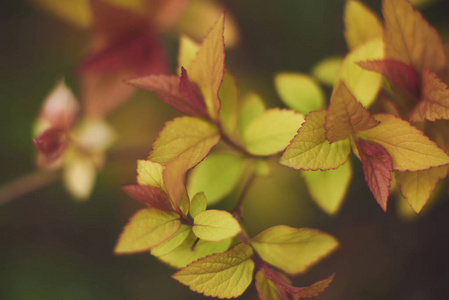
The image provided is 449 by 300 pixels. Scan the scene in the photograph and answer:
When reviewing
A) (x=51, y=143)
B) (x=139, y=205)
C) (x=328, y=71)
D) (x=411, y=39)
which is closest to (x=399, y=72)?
(x=411, y=39)

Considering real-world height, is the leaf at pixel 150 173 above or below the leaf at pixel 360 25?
below

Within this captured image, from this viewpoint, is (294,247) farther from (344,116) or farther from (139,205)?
(139,205)

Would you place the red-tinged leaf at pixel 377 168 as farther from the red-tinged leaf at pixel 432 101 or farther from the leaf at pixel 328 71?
the leaf at pixel 328 71

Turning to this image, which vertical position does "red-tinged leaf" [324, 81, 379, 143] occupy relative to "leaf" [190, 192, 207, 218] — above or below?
above

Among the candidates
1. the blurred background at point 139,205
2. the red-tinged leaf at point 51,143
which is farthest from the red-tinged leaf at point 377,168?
the blurred background at point 139,205

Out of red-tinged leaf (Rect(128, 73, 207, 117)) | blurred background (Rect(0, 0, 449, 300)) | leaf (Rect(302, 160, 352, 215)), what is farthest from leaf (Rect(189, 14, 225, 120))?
blurred background (Rect(0, 0, 449, 300))

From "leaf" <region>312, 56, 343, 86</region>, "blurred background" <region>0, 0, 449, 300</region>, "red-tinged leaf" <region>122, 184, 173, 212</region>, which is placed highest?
"leaf" <region>312, 56, 343, 86</region>

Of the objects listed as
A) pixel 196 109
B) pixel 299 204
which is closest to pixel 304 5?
pixel 299 204

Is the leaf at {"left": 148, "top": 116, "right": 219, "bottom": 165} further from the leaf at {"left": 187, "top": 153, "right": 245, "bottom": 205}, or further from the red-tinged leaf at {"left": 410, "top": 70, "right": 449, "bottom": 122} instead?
the red-tinged leaf at {"left": 410, "top": 70, "right": 449, "bottom": 122}
